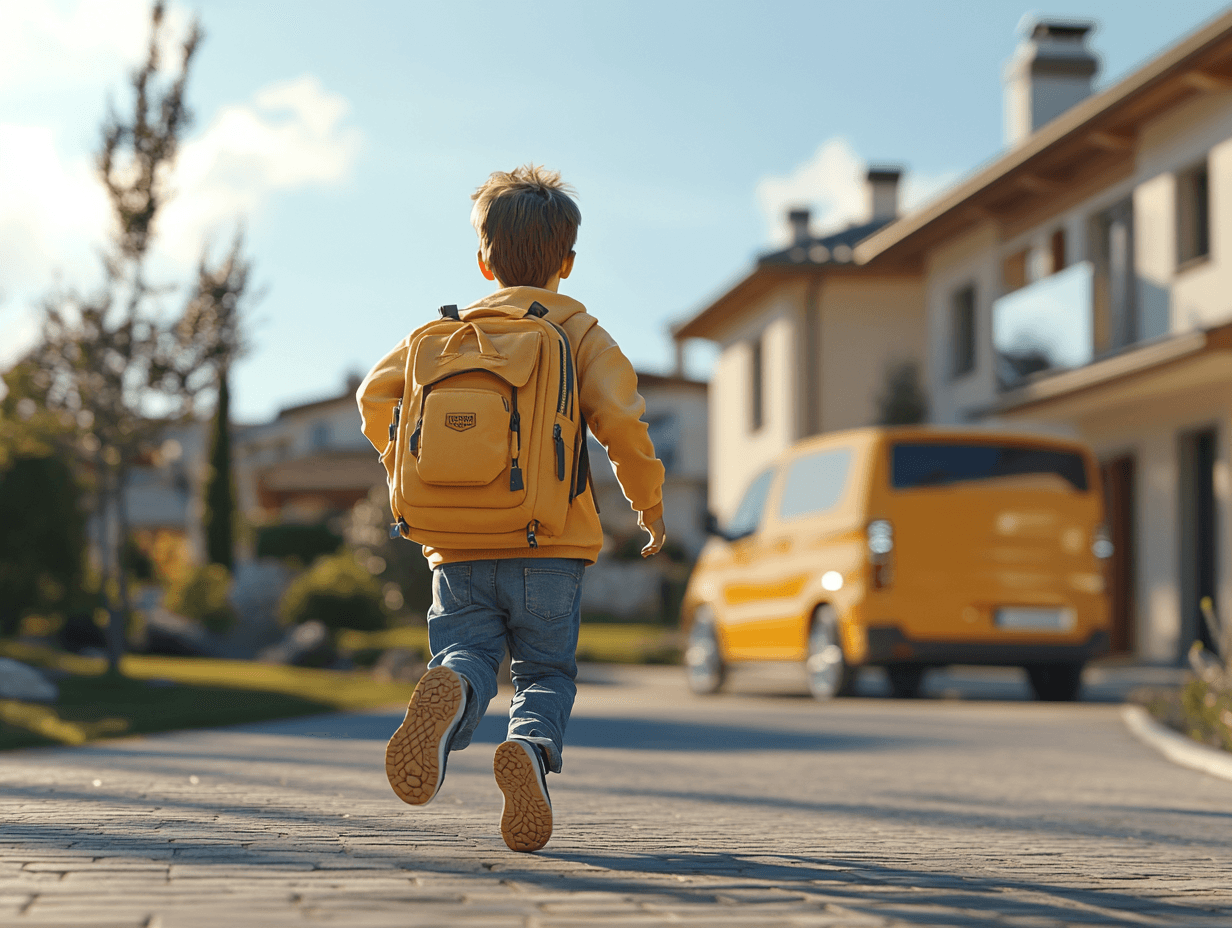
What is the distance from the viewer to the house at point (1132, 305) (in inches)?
649

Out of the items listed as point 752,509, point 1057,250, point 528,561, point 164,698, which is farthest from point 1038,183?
point 528,561

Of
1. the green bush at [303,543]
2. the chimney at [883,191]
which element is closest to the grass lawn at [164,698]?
the chimney at [883,191]

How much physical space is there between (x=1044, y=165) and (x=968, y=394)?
4.39m

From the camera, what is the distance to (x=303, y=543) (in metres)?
40.0

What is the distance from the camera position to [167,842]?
401cm

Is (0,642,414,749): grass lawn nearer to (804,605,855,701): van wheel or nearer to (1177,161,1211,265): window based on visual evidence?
(804,605,855,701): van wheel

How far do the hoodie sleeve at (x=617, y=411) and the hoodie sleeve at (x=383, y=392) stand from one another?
0.49 meters

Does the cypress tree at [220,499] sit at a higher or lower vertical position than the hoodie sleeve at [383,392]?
higher

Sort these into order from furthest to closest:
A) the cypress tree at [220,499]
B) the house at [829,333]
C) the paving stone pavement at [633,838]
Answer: the cypress tree at [220,499], the house at [829,333], the paving stone pavement at [633,838]

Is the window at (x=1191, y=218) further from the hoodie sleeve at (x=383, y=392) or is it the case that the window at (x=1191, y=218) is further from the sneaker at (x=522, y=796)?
the sneaker at (x=522, y=796)

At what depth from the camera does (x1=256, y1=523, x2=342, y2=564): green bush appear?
131ft

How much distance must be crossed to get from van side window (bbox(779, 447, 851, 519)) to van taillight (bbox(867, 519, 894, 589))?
0.50 m

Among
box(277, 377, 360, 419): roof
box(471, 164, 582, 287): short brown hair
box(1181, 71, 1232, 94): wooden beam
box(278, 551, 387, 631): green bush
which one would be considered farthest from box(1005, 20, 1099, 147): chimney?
box(277, 377, 360, 419): roof

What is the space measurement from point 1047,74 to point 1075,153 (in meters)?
5.45
